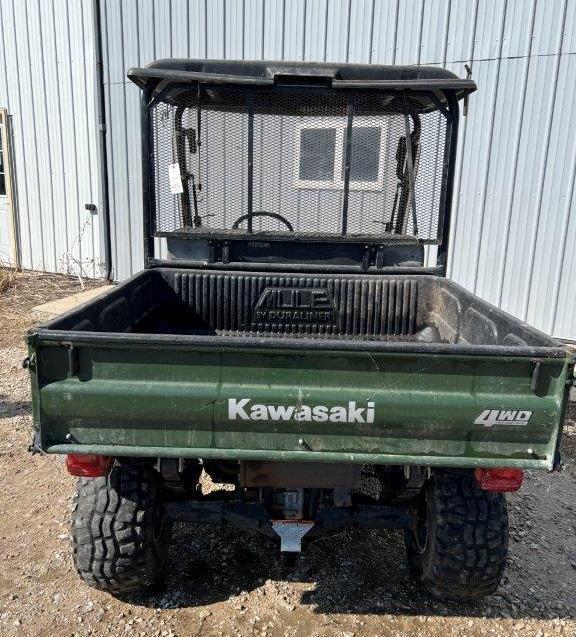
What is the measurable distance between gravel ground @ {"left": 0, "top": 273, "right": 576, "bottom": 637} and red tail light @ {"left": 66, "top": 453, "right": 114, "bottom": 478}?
79 centimetres

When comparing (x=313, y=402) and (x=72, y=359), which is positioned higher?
(x=72, y=359)

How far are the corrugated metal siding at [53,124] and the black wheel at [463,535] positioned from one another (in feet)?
23.1

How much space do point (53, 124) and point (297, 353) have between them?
25.9 feet

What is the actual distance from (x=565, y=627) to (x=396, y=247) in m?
2.05

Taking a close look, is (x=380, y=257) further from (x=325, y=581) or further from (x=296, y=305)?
(x=325, y=581)

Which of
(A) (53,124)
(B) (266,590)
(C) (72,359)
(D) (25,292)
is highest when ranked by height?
(A) (53,124)

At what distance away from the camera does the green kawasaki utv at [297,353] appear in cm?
197

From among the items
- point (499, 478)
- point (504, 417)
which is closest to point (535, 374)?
point (504, 417)

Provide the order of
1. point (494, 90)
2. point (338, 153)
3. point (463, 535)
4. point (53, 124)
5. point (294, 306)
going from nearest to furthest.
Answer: point (463, 535) < point (338, 153) < point (294, 306) < point (494, 90) < point (53, 124)

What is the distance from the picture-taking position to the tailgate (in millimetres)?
1956

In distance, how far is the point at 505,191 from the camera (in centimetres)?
601

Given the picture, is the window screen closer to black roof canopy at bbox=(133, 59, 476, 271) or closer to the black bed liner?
black roof canopy at bbox=(133, 59, 476, 271)

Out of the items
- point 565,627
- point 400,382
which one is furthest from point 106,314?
point 565,627

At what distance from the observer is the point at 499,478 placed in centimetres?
211
